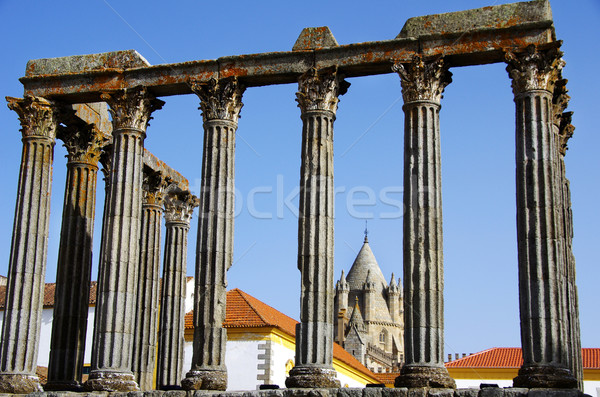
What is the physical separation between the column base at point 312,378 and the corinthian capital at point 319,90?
22.1 feet

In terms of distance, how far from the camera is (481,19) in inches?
841

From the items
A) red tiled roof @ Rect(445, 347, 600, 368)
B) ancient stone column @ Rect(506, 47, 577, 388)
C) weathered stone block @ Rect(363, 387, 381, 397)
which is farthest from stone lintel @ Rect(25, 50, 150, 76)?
red tiled roof @ Rect(445, 347, 600, 368)

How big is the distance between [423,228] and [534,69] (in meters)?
4.70

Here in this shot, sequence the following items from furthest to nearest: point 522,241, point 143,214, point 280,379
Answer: point 280,379 < point 143,214 < point 522,241

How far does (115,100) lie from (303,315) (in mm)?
8328

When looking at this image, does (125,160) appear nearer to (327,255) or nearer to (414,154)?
(327,255)

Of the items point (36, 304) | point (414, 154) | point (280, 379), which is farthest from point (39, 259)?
point (280, 379)

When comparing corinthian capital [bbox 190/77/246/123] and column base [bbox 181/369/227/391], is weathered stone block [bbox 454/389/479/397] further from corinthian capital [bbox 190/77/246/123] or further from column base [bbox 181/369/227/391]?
corinthian capital [bbox 190/77/246/123]

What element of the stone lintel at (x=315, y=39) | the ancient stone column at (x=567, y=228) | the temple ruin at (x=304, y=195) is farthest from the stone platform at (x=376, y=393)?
the stone lintel at (x=315, y=39)

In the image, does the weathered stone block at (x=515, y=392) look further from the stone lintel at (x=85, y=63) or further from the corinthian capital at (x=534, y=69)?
the stone lintel at (x=85, y=63)

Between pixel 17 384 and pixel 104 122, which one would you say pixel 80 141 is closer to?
pixel 104 122

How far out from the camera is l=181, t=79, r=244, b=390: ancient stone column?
69.6ft

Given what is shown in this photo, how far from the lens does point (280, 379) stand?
40062 mm

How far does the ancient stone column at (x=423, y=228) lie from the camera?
19625 millimetres
